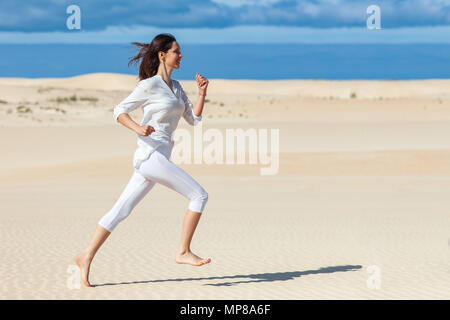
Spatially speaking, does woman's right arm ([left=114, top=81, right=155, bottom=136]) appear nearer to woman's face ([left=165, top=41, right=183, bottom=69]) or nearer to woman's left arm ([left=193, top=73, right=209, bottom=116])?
woman's face ([left=165, top=41, right=183, bottom=69])

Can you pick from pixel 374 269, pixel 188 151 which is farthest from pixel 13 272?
pixel 188 151

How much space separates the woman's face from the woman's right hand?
687mm

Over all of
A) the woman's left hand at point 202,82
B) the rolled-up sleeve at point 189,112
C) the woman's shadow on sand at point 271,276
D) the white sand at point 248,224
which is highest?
the woman's left hand at point 202,82

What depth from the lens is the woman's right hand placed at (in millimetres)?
6414

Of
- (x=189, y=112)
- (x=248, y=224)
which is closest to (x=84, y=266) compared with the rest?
(x=189, y=112)

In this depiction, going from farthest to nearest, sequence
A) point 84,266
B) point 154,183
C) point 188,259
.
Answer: point 188,259
point 84,266
point 154,183

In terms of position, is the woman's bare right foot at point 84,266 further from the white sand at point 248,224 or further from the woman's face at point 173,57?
the woman's face at point 173,57

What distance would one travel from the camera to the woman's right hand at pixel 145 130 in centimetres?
641

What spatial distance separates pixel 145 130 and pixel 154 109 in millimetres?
331

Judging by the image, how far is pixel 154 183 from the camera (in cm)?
684

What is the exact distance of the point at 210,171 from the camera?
20328 millimetres

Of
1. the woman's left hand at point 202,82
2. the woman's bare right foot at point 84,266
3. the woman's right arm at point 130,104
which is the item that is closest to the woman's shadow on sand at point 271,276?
the woman's bare right foot at point 84,266

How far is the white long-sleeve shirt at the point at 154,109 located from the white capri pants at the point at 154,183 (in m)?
0.08

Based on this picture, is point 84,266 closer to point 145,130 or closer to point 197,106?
point 145,130
